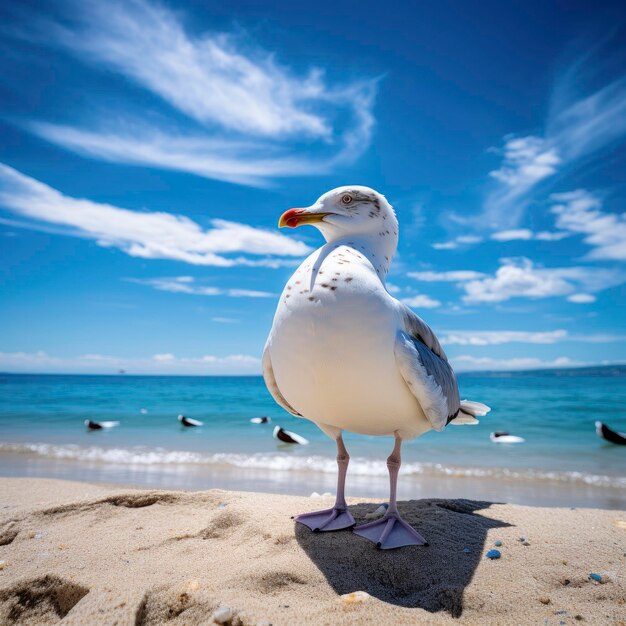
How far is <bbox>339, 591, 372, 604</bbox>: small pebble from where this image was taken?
2.50 metres

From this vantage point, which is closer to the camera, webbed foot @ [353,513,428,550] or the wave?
webbed foot @ [353,513,428,550]

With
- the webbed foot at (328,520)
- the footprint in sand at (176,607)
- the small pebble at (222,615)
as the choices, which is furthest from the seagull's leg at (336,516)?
the small pebble at (222,615)

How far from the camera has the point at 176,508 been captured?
4.34 metres

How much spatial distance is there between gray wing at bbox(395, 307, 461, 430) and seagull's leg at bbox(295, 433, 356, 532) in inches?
29.8

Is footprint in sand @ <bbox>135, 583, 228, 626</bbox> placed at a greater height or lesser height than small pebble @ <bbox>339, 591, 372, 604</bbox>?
lesser

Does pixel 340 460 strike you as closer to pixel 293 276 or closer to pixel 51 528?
pixel 293 276

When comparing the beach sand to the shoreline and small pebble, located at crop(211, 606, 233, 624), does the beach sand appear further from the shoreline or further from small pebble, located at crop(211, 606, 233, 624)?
the shoreline

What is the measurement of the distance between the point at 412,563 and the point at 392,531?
348 millimetres

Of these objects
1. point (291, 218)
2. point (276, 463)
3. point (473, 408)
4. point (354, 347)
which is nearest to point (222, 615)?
point (354, 347)

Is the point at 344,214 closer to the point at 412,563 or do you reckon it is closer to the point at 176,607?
the point at 412,563

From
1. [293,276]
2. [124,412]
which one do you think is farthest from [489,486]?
[124,412]

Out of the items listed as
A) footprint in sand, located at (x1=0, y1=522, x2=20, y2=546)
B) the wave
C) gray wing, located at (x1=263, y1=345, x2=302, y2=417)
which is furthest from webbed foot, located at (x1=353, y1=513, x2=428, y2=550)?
the wave

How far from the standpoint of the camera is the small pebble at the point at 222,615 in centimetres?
226

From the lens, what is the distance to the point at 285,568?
284cm
